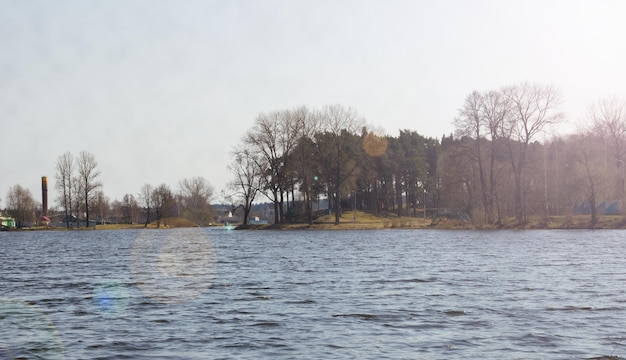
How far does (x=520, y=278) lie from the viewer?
27922mm

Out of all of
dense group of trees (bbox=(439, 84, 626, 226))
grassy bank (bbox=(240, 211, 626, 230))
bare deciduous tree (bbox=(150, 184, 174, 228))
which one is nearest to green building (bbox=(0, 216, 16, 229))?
bare deciduous tree (bbox=(150, 184, 174, 228))

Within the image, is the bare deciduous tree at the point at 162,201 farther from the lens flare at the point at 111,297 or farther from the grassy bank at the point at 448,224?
the lens flare at the point at 111,297

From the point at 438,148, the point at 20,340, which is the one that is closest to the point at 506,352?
the point at 20,340

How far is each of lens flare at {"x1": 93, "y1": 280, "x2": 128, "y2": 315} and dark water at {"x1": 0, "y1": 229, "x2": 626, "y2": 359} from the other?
43 millimetres

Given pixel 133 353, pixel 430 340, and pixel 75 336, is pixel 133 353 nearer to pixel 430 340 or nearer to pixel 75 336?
pixel 75 336

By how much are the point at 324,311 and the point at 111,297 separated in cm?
868

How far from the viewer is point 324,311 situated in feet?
66.3

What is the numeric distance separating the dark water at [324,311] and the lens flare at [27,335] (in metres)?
0.04

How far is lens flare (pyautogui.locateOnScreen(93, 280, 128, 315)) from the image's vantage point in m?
21.5

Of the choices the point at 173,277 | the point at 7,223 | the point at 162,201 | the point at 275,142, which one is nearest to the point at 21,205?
the point at 7,223

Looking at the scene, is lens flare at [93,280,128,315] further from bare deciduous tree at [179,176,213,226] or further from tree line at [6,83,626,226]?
bare deciduous tree at [179,176,213,226]

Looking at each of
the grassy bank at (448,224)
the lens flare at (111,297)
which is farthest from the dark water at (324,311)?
the grassy bank at (448,224)

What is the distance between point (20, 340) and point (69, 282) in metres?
13.7

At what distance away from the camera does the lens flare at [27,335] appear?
50.3ft
